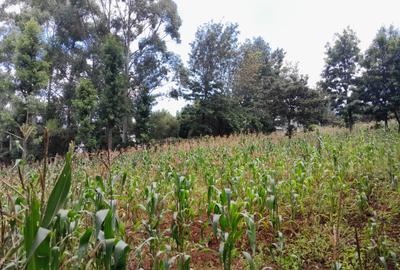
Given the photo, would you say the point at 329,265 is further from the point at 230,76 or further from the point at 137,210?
the point at 230,76

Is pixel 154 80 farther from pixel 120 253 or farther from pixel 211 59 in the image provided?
pixel 120 253

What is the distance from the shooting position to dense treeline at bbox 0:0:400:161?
57.0 feet

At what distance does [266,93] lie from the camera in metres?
17.6

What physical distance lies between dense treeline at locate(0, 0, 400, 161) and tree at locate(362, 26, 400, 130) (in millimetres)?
60

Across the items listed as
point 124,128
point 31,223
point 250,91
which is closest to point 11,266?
point 31,223

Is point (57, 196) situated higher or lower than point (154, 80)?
lower

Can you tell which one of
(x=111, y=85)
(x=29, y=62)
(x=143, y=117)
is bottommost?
(x=143, y=117)

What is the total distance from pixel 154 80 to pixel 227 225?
23.2m

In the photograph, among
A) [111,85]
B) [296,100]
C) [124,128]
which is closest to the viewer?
[296,100]

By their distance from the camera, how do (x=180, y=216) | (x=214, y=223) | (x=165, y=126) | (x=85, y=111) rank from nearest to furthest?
(x=214, y=223)
(x=180, y=216)
(x=85, y=111)
(x=165, y=126)

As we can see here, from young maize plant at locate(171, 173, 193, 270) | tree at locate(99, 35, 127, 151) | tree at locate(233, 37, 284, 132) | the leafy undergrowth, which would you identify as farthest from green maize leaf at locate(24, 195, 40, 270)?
tree at locate(233, 37, 284, 132)

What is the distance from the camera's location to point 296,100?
16312 mm

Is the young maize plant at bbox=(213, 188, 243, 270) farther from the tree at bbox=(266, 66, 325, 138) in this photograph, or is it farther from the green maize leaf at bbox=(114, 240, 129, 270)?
the tree at bbox=(266, 66, 325, 138)

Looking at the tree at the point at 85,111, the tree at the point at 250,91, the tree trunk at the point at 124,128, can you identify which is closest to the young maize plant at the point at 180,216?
the tree at the point at 85,111
